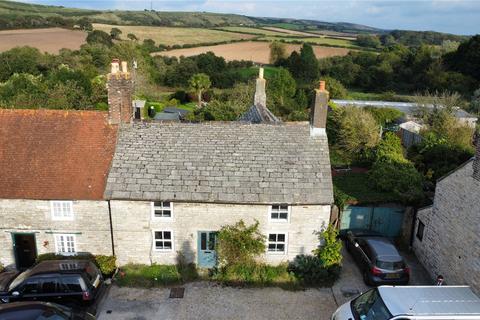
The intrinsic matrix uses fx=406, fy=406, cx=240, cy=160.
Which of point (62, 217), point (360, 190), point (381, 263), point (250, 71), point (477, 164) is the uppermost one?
point (477, 164)

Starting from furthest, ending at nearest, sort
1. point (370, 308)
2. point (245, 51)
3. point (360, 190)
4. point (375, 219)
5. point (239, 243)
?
point (245, 51), point (360, 190), point (375, 219), point (239, 243), point (370, 308)

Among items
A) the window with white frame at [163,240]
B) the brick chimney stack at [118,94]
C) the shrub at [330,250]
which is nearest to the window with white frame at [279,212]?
the shrub at [330,250]

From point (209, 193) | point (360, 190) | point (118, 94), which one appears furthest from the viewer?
point (360, 190)

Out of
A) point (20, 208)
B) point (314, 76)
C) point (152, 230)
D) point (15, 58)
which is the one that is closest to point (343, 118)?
point (152, 230)

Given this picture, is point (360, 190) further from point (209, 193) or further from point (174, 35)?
point (174, 35)

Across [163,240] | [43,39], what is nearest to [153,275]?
[163,240]

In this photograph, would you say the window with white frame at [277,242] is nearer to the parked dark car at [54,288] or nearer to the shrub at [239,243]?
the shrub at [239,243]
